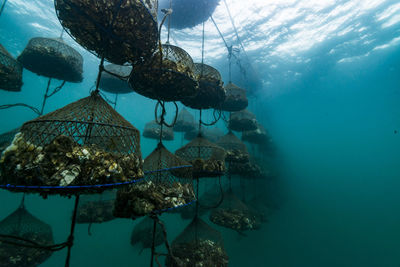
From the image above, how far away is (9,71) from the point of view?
13.9 feet

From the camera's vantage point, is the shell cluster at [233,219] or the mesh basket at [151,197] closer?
the mesh basket at [151,197]

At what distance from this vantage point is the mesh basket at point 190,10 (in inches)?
303

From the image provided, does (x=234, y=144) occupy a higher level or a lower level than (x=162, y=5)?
lower

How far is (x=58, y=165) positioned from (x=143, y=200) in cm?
126

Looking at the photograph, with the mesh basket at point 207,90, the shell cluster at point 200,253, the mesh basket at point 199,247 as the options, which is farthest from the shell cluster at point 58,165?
the shell cluster at point 200,253

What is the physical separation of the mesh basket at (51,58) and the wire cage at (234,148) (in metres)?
5.99

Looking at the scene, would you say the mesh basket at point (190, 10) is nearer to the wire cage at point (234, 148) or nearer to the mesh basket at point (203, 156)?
the wire cage at point (234, 148)

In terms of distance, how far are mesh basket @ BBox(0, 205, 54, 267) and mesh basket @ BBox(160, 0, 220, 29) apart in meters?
9.91

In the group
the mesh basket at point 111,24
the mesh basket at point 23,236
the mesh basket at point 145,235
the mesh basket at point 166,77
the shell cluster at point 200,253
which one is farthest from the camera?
the mesh basket at point 145,235

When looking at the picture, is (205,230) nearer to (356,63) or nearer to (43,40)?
(43,40)

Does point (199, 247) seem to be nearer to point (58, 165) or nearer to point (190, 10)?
point (58, 165)

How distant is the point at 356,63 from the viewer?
79.6 feet

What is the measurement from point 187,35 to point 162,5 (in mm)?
6878

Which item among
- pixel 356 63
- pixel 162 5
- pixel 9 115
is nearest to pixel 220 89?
pixel 162 5
